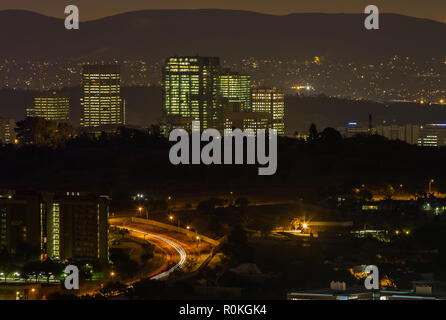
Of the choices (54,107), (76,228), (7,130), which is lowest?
(76,228)

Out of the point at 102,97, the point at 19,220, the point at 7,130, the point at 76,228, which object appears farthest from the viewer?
the point at 102,97

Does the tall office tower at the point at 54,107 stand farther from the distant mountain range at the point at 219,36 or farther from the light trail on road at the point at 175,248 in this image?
the light trail on road at the point at 175,248

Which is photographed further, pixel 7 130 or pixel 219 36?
pixel 219 36

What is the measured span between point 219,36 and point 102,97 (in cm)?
2819

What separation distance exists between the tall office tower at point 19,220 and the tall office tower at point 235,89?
5324 centimetres

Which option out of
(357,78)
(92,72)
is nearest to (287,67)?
(357,78)

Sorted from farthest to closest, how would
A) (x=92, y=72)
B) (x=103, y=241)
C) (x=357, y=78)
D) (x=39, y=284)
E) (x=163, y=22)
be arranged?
(x=163, y=22)
(x=357, y=78)
(x=92, y=72)
(x=103, y=241)
(x=39, y=284)

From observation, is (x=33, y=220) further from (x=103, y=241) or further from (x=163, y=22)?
(x=163, y=22)

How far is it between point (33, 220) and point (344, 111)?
237ft

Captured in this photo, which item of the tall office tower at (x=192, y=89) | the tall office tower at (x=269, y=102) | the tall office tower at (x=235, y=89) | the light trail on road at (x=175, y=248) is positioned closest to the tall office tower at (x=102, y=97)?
the tall office tower at (x=192, y=89)

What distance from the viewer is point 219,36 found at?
10525 centimetres

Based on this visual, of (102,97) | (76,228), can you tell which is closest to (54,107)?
(102,97)

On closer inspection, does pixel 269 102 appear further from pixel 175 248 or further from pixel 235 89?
pixel 175 248

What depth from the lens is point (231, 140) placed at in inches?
1796
